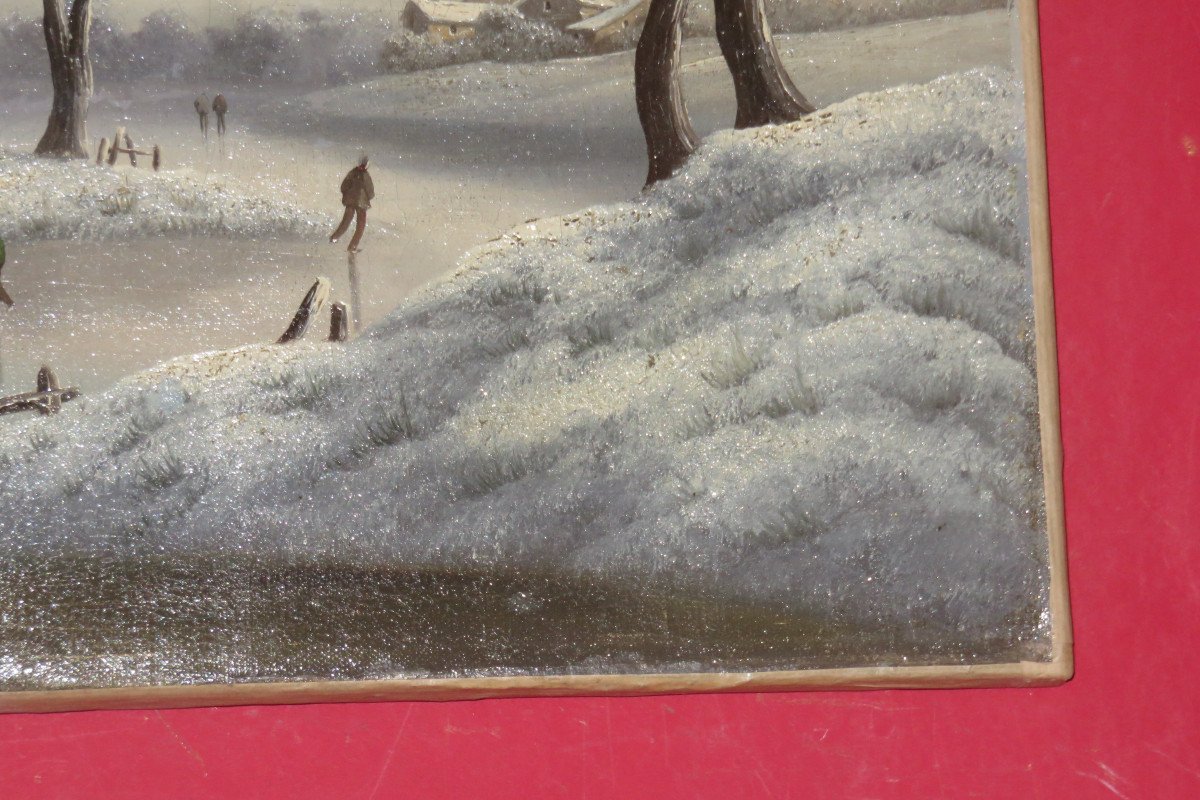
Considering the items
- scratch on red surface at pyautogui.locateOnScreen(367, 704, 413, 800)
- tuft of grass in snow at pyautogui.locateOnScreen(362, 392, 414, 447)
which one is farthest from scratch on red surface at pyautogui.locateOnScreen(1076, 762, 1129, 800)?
tuft of grass in snow at pyautogui.locateOnScreen(362, 392, 414, 447)

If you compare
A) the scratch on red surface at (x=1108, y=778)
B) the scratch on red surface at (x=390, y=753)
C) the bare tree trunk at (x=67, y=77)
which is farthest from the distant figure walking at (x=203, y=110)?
the scratch on red surface at (x=1108, y=778)

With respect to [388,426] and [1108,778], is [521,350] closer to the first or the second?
[388,426]

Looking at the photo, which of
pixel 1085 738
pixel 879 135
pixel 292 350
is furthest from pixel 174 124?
pixel 1085 738

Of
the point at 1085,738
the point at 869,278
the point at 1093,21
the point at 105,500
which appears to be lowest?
the point at 1085,738

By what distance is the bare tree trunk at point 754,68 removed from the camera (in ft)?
4.43

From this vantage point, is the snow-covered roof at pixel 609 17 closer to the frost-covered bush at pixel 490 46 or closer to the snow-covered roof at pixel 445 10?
the frost-covered bush at pixel 490 46

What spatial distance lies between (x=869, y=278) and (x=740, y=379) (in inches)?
9.8

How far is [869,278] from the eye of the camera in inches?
51.4

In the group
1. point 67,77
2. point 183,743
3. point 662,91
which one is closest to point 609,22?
point 662,91

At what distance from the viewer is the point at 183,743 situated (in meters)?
1.26

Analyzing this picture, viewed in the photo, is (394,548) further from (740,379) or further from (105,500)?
(740,379)

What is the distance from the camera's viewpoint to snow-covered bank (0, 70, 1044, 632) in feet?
4.09

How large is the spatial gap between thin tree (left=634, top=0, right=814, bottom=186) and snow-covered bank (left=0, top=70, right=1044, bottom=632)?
0.04 meters

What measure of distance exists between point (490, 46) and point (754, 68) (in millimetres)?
417
